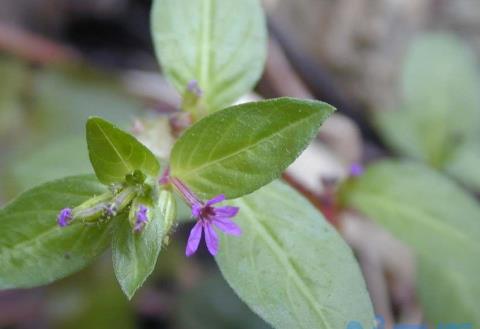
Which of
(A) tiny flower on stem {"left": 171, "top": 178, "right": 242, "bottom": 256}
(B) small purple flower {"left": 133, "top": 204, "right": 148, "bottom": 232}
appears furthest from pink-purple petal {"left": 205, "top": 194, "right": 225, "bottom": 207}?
(B) small purple flower {"left": 133, "top": 204, "right": 148, "bottom": 232}

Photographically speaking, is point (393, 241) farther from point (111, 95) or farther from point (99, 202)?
point (99, 202)

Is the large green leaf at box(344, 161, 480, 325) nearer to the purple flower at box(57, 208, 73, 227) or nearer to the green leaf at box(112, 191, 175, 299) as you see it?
the green leaf at box(112, 191, 175, 299)

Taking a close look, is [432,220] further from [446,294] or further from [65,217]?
[65,217]

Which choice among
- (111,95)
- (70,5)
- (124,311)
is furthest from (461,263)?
(70,5)

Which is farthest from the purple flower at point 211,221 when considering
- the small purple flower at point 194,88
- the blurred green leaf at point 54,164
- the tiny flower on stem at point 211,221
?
the blurred green leaf at point 54,164

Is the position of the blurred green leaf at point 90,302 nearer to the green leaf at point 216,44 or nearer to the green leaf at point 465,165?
the green leaf at point 216,44

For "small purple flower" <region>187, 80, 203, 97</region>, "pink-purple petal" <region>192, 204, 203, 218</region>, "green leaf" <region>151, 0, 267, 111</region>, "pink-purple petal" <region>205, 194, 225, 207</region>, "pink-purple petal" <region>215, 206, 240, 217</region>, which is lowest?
"pink-purple petal" <region>192, 204, 203, 218</region>

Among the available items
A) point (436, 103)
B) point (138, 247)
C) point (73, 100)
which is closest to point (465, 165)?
point (436, 103)
